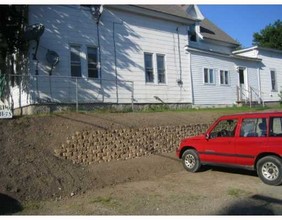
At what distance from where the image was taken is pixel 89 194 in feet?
31.0

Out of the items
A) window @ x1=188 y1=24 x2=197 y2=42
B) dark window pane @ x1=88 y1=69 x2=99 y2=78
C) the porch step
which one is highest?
window @ x1=188 y1=24 x2=197 y2=42

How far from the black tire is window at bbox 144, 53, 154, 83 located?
11.8 metres

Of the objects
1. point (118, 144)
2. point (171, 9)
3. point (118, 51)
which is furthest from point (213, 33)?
point (118, 144)

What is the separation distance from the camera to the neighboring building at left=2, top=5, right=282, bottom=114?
680 inches

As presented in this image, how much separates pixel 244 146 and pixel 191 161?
202 cm

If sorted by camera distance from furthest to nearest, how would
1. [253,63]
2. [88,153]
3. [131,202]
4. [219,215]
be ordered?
[253,63] < [88,153] < [131,202] < [219,215]

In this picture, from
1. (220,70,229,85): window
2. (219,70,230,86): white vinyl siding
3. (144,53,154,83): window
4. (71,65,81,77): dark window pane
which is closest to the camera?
(71,65,81,77): dark window pane

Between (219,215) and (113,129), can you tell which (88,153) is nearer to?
(113,129)

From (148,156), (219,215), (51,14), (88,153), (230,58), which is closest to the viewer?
(219,215)

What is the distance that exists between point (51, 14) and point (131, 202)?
1175 centimetres

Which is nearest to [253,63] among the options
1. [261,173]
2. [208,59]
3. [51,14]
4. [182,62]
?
[208,59]

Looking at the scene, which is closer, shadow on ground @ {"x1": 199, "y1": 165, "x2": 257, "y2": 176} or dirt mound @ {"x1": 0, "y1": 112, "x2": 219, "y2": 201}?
dirt mound @ {"x1": 0, "y1": 112, "x2": 219, "y2": 201}

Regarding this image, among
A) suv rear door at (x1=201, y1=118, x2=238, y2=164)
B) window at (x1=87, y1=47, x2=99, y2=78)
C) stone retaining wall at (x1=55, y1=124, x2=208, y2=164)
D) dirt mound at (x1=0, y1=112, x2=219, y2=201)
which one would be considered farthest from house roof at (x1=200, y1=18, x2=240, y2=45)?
suv rear door at (x1=201, y1=118, x2=238, y2=164)

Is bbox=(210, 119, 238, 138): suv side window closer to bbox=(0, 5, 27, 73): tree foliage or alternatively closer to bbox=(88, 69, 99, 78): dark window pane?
bbox=(88, 69, 99, 78): dark window pane
